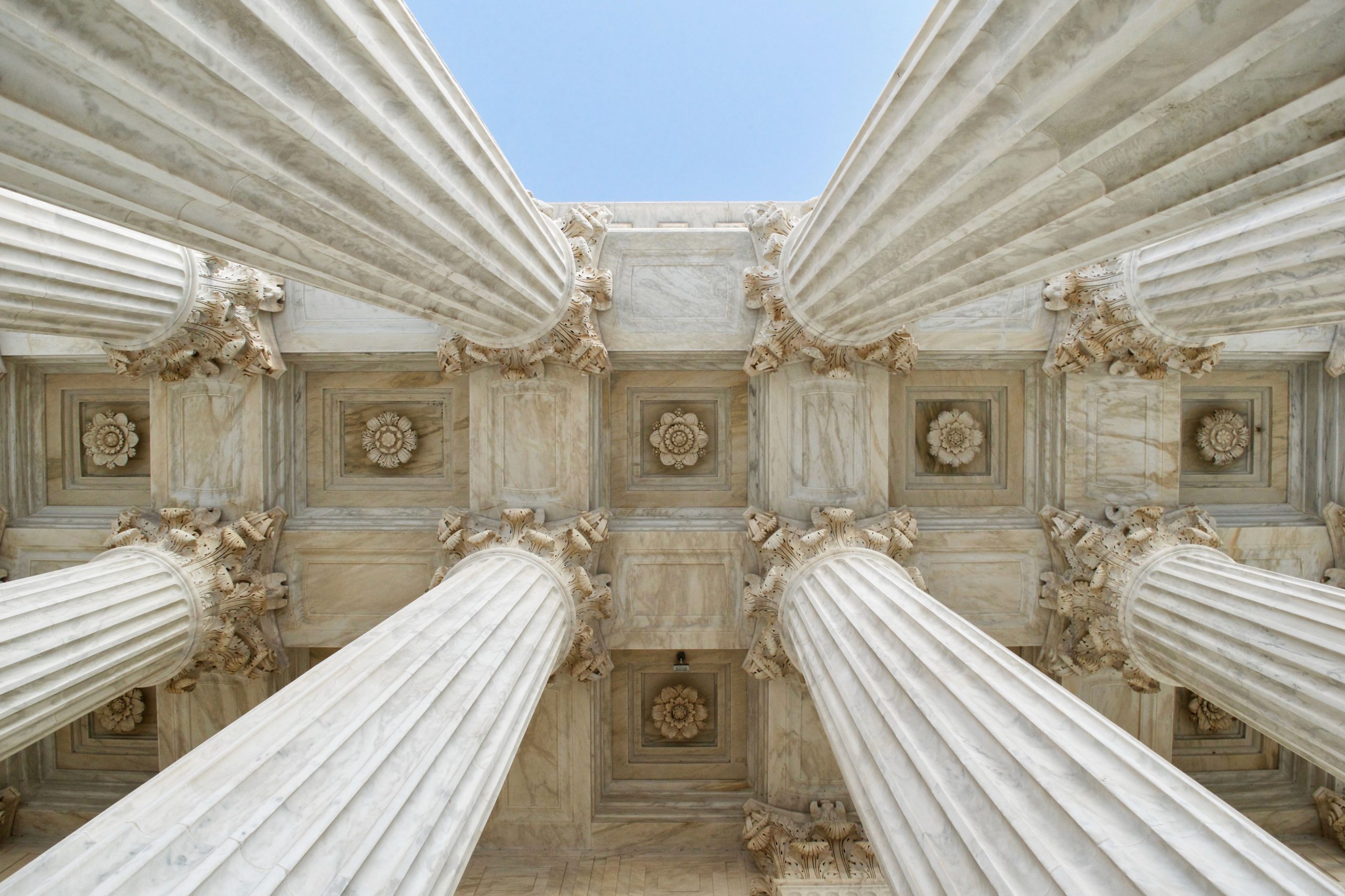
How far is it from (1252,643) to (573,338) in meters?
7.96

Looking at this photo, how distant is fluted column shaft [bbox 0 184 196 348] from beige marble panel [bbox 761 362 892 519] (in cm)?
774

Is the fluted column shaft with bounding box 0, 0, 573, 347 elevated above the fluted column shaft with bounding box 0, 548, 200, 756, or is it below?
above

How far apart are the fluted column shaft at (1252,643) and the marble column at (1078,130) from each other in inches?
157

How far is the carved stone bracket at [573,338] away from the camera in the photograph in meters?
8.96

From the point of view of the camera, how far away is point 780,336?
893cm

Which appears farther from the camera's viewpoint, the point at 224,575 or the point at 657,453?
the point at 657,453

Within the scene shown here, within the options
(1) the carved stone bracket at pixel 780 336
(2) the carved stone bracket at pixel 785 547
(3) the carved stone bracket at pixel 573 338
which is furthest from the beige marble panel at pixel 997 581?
(3) the carved stone bracket at pixel 573 338

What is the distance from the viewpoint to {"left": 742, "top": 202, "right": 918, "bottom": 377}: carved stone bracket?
8.82 meters

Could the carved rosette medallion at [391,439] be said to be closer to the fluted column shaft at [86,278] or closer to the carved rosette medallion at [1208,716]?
the fluted column shaft at [86,278]

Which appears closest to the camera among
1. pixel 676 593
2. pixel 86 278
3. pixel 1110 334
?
pixel 86 278

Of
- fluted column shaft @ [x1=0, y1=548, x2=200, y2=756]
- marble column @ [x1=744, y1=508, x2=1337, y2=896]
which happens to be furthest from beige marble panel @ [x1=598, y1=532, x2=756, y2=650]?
fluted column shaft @ [x1=0, y1=548, x2=200, y2=756]

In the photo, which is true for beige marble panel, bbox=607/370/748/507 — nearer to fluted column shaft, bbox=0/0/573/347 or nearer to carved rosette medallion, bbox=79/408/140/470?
fluted column shaft, bbox=0/0/573/347

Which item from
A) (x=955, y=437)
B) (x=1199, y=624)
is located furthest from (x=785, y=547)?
(x=1199, y=624)

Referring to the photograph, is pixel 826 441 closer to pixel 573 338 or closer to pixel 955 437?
pixel 955 437
